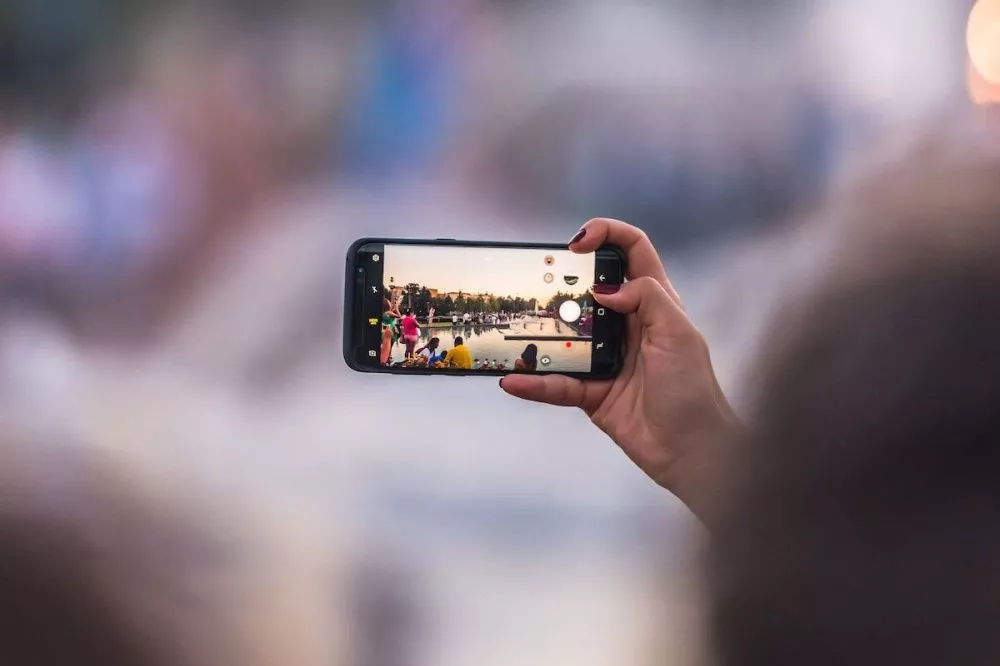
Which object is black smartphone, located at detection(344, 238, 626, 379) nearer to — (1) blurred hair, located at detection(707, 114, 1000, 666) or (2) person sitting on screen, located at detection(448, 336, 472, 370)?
(2) person sitting on screen, located at detection(448, 336, 472, 370)

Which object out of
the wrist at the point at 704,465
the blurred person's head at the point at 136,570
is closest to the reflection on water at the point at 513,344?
the wrist at the point at 704,465

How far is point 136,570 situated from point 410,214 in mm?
479

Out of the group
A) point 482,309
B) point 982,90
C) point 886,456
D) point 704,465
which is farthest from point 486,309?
point 982,90

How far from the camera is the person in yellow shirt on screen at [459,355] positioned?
57 cm

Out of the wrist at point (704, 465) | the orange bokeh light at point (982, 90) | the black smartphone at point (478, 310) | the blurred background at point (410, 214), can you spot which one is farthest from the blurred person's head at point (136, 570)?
the orange bokeh light at point (982, 90)

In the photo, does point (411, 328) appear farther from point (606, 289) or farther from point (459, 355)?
point (606, 289)

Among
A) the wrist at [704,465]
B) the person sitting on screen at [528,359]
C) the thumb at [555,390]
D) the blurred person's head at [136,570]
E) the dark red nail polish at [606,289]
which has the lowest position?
the blurred person's head at [136,570]

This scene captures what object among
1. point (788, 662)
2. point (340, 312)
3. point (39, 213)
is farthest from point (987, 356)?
point (39, 213)

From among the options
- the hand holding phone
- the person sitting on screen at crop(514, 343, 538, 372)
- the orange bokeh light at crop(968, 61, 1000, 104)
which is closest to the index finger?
the hand holding phone

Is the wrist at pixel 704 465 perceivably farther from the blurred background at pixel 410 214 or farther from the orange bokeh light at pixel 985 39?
the orange bokeh light at pixel 985 39

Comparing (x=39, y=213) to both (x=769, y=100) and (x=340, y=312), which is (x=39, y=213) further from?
(x=769, y=100)

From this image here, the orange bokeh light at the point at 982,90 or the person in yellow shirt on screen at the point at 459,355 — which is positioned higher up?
the orange bokeh light at the point at 982,90

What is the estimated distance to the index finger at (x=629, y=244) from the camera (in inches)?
→ 22.1

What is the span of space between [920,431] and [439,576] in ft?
1.64
